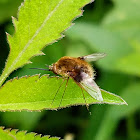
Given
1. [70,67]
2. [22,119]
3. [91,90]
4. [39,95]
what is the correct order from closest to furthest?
[39,95]
[91,90]
[70,67]
[22,119]

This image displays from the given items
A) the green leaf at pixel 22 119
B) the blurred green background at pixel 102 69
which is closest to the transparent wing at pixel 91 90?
the blurred green background at pixel 102 69

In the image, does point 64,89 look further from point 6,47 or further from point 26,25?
point 6,47

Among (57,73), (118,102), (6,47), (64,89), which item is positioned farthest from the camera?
(6,47)

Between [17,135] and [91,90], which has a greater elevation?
[17,135]

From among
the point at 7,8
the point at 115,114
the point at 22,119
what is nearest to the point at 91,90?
the point at 115,114

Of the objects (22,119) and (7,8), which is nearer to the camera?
(22,119)

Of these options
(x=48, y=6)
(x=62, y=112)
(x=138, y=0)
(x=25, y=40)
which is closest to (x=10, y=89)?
(x=25, y=40)

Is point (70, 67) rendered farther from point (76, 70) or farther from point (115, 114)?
point (115, 114)
